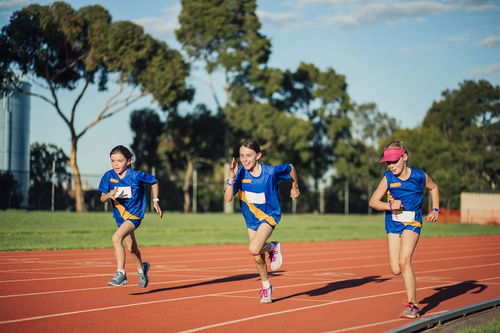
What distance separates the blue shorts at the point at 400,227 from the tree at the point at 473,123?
3116 inches

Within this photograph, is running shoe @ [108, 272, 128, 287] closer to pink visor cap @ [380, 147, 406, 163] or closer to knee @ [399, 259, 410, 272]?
knee @ [399, 259, 410, 272]

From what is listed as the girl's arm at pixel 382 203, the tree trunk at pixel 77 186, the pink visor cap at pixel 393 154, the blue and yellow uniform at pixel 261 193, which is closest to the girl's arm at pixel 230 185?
the blue and yellow uniform at pixel 261 193

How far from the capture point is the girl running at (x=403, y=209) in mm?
8094

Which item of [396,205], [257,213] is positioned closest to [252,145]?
[257,213]

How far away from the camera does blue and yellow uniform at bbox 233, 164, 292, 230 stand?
8914 mm

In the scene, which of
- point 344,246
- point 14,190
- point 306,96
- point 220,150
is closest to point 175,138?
Answer: point 220,150

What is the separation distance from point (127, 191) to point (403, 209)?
3828 mm

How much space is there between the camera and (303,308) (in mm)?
8594

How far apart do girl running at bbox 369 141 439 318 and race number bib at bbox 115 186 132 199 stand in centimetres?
350

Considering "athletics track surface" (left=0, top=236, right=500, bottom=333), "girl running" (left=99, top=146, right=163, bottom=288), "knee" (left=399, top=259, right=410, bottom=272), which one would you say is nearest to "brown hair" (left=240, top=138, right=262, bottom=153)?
"girl running" (left=99, top=146, right=163, bottom=288)

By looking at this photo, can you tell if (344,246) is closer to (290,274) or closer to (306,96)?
(290,274)

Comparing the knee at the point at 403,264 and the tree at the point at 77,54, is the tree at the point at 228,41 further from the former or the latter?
the knee at the point at 403,264

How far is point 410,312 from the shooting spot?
7.96m

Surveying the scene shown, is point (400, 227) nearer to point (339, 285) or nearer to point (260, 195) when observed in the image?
point (260, 195)
